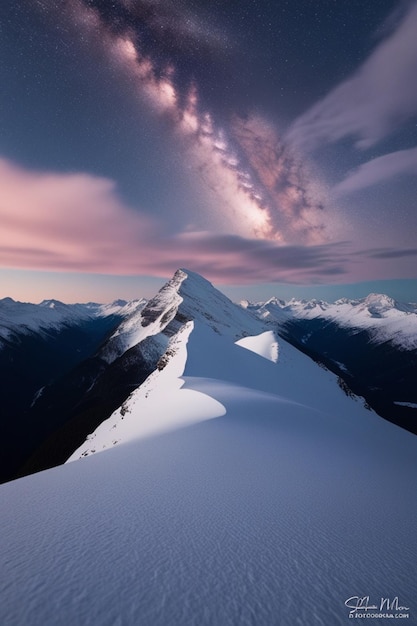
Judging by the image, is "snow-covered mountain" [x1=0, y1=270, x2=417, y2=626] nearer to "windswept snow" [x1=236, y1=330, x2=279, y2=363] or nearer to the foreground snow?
the foreground snow

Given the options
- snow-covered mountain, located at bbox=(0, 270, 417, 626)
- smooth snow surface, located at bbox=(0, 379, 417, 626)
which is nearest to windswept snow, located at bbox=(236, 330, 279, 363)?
snow-covered mountain, located at bbox=(0, 270, 417, 626)

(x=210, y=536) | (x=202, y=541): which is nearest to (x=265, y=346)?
(x=210, y=536)

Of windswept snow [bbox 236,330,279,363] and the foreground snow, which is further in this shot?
windswept snow [bbox 236,330,279,363]

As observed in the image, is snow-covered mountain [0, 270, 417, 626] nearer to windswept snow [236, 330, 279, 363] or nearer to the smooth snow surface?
the smooth snow surface

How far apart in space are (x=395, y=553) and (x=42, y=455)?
360 feet

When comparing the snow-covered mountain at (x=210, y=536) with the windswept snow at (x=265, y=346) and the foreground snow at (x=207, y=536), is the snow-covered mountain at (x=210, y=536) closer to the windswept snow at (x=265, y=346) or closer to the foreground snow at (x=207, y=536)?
the foreground snow at (x=207, y=536)

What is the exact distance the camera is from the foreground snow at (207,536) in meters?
3.93

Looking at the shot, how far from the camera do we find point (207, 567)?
4801 mm

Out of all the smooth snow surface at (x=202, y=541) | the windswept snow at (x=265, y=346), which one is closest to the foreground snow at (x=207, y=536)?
the smooth snow surface at (x=202, y=541)

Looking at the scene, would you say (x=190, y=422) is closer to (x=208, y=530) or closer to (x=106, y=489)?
(x=106, y=489)

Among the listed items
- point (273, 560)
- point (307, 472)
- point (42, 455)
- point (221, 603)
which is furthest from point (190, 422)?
point (42, 455)

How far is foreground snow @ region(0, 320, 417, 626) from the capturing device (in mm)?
3932

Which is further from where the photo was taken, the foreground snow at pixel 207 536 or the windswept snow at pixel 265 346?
the windswept snow at pixel 265 346

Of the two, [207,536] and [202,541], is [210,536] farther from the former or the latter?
[202,541]
